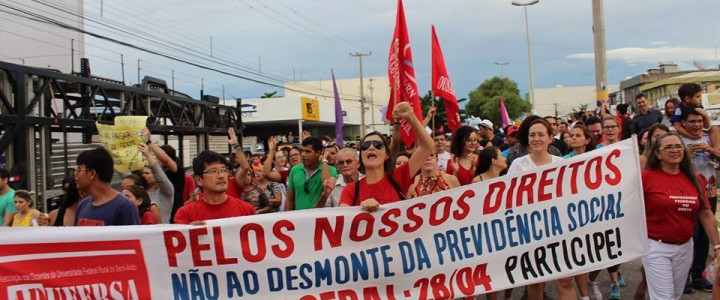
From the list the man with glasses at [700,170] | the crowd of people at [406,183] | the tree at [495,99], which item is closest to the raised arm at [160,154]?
the crowd of people at [406,183]

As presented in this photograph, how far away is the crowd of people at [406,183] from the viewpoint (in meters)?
4.00

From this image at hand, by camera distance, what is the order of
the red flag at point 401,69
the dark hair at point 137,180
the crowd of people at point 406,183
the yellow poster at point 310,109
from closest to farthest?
the crowd of people at point 406,183
the dark hair at point 137,180
the red flag at point 401,69
the yellow poster at point 310,109

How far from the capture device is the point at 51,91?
29.6 feet

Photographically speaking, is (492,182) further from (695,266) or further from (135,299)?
(695,266)

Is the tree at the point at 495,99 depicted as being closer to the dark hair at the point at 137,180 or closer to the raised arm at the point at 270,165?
the raised arm at the point at 270,165

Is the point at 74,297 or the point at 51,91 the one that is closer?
the point at 74,297

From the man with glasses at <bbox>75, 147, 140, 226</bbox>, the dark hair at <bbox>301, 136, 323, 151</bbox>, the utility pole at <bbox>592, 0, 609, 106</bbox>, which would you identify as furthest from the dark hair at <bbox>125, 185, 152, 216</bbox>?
the utility pole at <bbox>592, 0, 609, 106</bbox>

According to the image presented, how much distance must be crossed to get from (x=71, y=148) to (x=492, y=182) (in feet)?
30.8

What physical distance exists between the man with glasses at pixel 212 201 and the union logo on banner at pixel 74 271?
38 cm

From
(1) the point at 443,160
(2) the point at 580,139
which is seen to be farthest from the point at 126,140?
(2) the point at 580,139

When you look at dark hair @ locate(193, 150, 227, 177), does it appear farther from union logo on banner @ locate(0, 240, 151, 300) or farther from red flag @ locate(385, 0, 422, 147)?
red flag @ locate(385, 0, 422, 147)

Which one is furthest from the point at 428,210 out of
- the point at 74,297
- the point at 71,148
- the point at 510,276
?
the point at 71,148

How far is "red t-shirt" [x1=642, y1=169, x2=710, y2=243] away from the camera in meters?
4.21

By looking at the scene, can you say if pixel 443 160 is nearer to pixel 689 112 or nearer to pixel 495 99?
pixel 689 112
